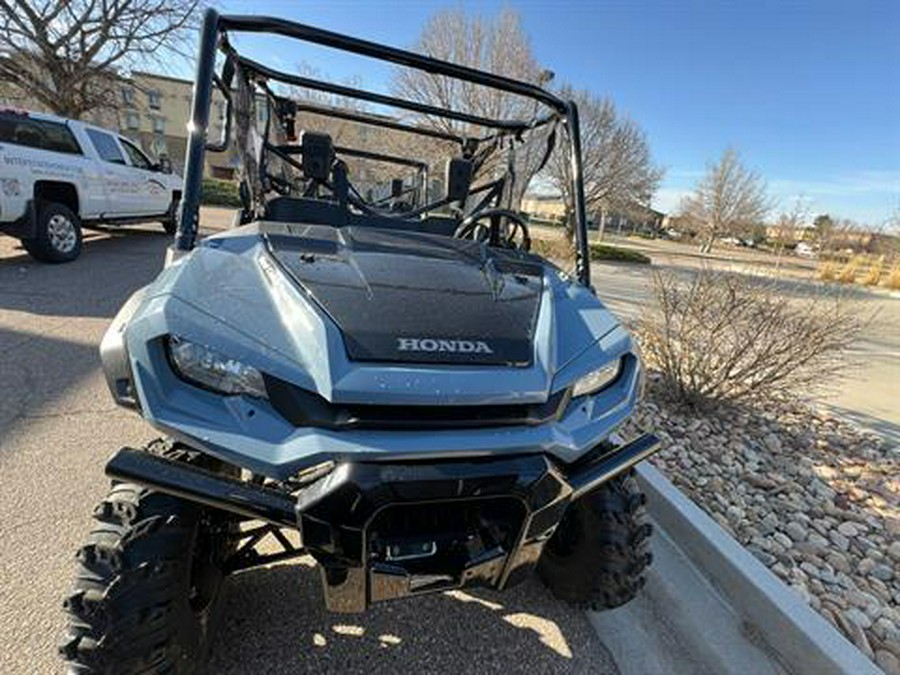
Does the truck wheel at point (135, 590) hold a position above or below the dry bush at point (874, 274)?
below

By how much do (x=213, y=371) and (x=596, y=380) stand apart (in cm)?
112

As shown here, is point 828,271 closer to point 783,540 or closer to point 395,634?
point 783,540

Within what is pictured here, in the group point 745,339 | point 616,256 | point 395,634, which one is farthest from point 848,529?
point 616,256

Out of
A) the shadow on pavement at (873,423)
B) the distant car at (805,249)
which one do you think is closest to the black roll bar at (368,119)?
the shadow on pavement at (873,423)

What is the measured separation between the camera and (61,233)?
6938 mm

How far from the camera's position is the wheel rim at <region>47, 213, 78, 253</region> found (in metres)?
6.80

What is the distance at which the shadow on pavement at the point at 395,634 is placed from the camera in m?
1.79

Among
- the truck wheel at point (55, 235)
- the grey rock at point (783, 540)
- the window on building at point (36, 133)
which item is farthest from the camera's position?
the truck wheel at point (55, 235)

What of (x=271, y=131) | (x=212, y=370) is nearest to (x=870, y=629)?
(x=212, y=370)

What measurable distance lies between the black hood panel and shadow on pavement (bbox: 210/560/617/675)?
1216mm

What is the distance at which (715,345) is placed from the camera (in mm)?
3984

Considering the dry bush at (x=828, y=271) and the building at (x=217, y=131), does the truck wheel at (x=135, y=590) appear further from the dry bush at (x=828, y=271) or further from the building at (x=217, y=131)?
the dry bush at (x=828, y=271)

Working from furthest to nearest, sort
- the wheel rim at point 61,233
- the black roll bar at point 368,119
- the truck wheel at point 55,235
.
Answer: the wheel rim at point 61,233, the truck wheel at point 55,235, the black roll bar at point 368,119

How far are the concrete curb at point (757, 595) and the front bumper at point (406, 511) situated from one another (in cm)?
115
